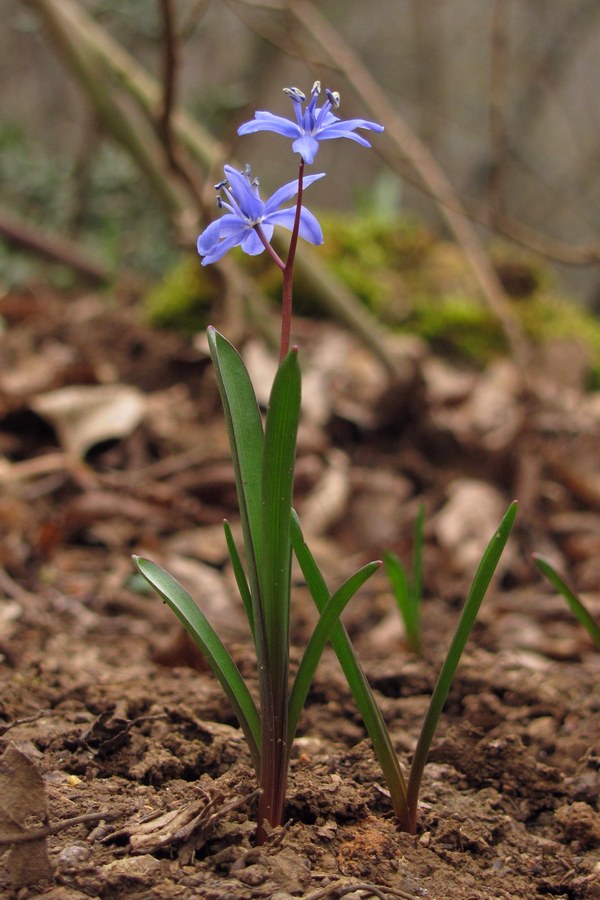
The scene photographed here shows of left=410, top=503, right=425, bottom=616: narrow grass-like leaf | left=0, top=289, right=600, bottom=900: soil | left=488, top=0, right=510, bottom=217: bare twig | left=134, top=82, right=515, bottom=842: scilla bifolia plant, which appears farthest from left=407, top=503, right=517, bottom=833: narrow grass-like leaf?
left=488, top=0, right=510, bottom=217: bare twig

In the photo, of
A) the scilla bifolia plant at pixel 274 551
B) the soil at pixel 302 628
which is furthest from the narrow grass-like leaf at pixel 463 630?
the soil at pixel 302 628

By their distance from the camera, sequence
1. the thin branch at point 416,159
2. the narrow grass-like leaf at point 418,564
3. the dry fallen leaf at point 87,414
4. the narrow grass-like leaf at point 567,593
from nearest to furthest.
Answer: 1. the narrow grass-like leaf at point 567,593
2. the narrow grass-like leaf at point 418,564
3. the dry fallen leaf at point 87,414
4. the thin branch at point 416,159

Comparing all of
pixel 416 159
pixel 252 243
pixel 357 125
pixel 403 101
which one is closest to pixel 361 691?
pixel 252 243

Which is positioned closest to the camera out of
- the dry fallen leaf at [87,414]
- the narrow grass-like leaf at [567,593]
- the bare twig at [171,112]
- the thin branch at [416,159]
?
the narrow grass-like leaf at [567,593]

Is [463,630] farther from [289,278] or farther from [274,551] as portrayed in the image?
[289,278]

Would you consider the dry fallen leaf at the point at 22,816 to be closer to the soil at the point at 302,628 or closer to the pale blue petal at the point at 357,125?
the soil at the point at 302,628

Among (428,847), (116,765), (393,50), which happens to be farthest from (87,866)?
(393,50)

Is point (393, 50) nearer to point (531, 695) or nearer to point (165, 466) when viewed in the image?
point (165, 466)
